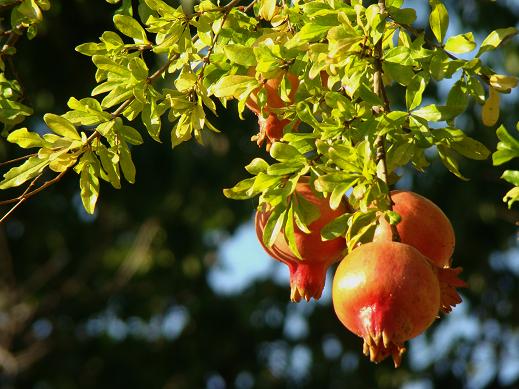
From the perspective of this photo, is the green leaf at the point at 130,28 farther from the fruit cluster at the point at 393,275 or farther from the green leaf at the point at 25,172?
the fruit cluster at the point at 393,275

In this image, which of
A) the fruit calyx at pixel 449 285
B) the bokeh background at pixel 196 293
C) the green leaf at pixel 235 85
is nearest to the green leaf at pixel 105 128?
the green leaf at pixel 235 85

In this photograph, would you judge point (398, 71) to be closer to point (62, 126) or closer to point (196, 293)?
point (62, 126)

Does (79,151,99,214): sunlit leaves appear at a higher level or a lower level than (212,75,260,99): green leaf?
lower

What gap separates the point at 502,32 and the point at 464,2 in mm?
4971

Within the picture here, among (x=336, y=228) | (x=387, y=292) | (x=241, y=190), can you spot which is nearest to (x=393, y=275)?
(x=387, y=292)

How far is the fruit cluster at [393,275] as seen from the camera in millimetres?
1069

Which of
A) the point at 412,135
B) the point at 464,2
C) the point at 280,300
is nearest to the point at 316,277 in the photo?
the point at 412,135

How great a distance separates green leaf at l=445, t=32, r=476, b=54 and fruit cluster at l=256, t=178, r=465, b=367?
19 centimetres

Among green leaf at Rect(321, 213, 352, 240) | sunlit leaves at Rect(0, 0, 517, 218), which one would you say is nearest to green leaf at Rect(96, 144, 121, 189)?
sunlit leaves at Rect(0, 0, 517, 218)

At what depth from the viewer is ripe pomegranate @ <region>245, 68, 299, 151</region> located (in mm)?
1312

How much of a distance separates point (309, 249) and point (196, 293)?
560cm

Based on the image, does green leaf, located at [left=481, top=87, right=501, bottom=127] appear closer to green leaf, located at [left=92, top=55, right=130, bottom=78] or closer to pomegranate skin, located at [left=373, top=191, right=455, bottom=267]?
pomegranate skin, located at [left=373, top=191, right=455, bottom=267]

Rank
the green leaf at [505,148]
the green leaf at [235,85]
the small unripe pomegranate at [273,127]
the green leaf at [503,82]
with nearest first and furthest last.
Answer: the green leaf at [505,148] < the green leaf at [503,82] < the green leaf at [235,85] < the small unripe pomegranate at [273,127]

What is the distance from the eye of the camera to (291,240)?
1215mm
